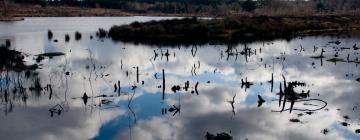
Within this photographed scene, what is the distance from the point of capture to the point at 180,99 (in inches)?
1026

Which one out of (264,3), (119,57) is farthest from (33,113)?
(264,3)

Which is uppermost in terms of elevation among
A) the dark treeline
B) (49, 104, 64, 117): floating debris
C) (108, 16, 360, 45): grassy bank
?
the dark treeline

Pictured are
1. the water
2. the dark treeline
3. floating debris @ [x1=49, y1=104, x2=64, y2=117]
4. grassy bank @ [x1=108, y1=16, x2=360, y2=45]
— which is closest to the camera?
the water

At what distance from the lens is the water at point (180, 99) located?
20312 mm

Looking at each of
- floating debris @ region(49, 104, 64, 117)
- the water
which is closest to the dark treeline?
the water

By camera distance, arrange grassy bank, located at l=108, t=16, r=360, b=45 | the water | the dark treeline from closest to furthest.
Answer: the water, grassy bank, located at l=108, t=16, r=360, b=45, the dark treeline

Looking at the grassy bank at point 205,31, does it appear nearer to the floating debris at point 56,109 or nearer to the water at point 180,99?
the water at point 180,99

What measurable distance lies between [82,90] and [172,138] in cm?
1131

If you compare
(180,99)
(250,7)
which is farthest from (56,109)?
(250,7)

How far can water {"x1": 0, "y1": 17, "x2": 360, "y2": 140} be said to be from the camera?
2031 cm

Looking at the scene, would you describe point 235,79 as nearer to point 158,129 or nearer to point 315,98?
point 315,98

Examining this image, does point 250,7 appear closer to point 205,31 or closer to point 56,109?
point 205,31

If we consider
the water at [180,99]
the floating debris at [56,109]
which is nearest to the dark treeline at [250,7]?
the water at [180,99]

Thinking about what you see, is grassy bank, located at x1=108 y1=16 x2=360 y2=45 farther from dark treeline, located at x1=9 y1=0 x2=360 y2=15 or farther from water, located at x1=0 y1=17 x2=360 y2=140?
dark treeline, located at x1=9 y1=0 x2=360 y2=15
